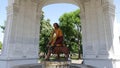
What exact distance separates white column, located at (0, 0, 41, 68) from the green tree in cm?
1312

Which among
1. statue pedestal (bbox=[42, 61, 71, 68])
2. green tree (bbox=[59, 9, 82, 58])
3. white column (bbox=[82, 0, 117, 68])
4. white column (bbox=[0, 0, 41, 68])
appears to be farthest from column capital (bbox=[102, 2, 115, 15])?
green tree (bbox=[59, 9, 82, 58])

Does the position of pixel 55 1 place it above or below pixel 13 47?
above

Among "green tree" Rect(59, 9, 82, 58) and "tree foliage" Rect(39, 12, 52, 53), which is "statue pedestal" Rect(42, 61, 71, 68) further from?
"green tree" Rect(59, 9, 82, 58)

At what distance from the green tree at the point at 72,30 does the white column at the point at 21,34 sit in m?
13.1

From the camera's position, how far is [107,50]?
41.3 feet

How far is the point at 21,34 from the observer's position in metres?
14.4

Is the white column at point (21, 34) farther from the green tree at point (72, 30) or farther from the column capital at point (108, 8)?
the green tree at point (72, 30)

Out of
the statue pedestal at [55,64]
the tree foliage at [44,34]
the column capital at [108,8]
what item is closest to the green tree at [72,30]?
the tree foliage at [44,34]

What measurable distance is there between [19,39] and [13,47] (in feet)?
3.44

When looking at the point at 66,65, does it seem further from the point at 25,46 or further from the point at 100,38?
the point at 25,46

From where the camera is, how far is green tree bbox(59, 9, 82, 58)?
2853 centimetres

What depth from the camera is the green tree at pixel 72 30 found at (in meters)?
28.5

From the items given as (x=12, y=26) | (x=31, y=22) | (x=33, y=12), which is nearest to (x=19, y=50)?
(x=12, y=26)

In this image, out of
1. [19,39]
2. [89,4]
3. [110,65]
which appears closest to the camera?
[110,65]
